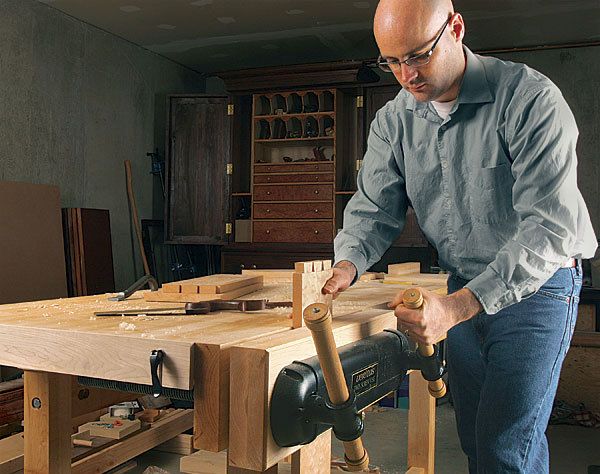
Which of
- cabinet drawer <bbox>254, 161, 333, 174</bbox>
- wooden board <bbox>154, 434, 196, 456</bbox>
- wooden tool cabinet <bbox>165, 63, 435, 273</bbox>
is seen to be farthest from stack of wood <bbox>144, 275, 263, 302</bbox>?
cabinet drawer <bbox>254, 161, 333, 174</bbox>

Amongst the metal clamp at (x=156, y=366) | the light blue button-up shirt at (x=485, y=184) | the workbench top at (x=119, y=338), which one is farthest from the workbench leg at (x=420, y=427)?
the metal clamp at (x=156, y=366)

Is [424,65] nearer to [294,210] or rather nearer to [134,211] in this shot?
[294,210]

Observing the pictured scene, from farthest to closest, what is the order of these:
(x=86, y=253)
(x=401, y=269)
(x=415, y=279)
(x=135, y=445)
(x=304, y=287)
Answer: (x=86, y=253) < (x=135, y=445) < (x=401, y=269) < (x=415, y=279) < (x=304, y=287)

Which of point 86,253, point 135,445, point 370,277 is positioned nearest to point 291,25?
point 86,253

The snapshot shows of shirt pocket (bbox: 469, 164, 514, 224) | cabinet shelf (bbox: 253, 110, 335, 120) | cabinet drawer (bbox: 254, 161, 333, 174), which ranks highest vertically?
cabinet shelf (bbox: 253, 110, 335, 120)

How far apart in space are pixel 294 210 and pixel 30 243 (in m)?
2.08

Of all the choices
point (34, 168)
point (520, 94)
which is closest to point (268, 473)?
point (520, 94)

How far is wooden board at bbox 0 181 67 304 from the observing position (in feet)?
15.3

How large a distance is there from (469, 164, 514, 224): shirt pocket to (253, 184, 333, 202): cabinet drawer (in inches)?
159

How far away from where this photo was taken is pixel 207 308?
1.60 metres

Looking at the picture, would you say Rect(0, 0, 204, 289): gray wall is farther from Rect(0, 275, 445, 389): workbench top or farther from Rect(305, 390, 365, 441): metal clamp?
Rect(305, 390, 365, 441): metal clamp

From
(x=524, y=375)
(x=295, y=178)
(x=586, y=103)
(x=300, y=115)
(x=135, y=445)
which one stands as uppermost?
(x=586, y=103)

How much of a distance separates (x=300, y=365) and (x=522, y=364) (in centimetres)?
67

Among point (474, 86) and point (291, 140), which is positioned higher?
point (291, 140)
